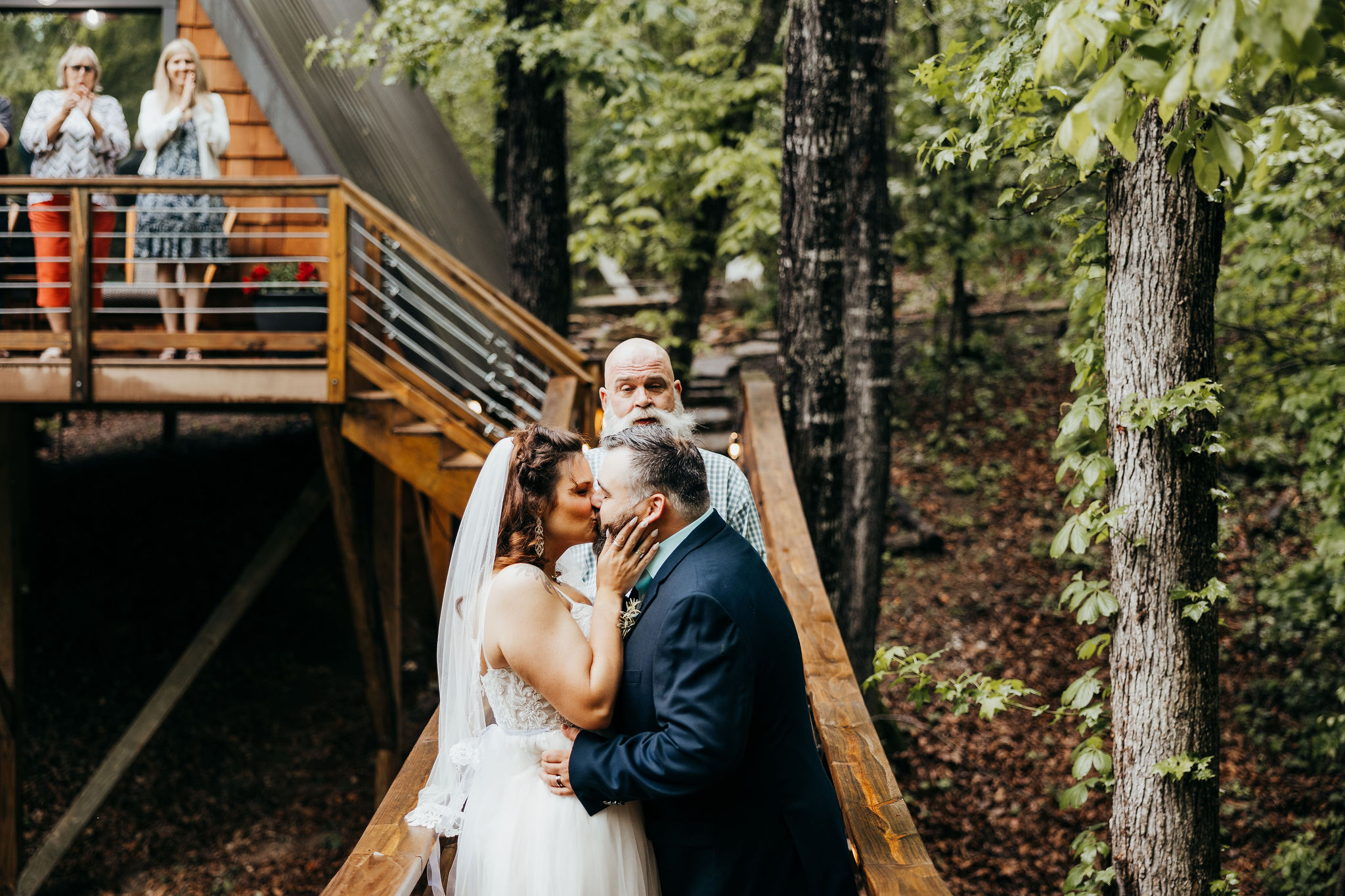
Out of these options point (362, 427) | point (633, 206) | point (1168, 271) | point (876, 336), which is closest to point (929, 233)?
point (633, 206)

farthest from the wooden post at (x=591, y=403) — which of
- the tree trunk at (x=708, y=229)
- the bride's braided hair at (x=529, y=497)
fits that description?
the bride's braided hair at (x=529, y=497)

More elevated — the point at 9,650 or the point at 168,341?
the point at 168,341

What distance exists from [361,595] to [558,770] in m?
5.11

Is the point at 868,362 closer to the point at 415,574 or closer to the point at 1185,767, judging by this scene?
the point at 1185,767

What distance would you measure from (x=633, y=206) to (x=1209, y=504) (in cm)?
721

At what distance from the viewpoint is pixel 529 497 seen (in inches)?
93.9

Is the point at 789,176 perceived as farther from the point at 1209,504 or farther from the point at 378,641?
the point at 378,641

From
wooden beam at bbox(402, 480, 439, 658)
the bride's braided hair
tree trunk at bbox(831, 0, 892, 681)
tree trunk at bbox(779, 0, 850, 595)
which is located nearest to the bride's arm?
the bride's braided hair

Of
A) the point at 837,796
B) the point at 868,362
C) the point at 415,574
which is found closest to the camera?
the point at 837,796

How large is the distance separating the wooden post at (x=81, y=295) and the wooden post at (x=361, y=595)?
134cm

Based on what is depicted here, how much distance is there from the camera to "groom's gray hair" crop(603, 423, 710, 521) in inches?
85.5

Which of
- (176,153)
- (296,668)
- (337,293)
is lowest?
(296,668)

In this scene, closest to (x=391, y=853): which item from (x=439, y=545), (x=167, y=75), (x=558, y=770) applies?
(x=558, y=770)

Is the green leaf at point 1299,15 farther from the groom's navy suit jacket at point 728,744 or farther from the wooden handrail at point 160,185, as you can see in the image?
the wooden handrail at point 160,185
